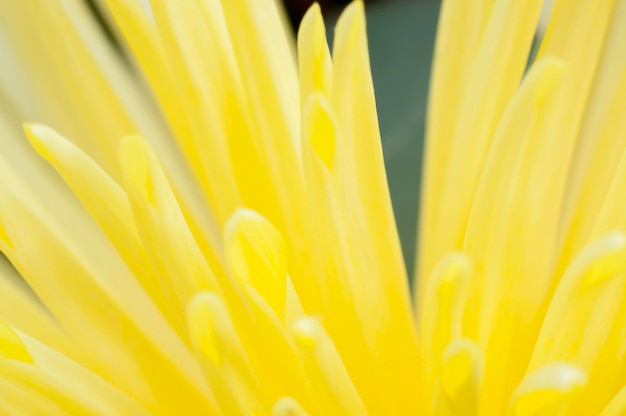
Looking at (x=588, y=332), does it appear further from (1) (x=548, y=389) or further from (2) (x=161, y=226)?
(2) (x=161, y=226)

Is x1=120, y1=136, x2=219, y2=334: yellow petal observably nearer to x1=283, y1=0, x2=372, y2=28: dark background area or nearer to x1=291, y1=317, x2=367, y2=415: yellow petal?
x1=291, y1=317, x2=367, y2=415: yellow petal

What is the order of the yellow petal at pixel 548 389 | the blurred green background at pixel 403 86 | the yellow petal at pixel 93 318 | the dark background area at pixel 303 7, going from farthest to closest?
the dark background area at pixel 303 7 < the blurred green background at pixel 403 86 < the yellow petal at pixel 93 318 < the yellow petal at pixel 548 389

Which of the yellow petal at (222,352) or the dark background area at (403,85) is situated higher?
the dark background area at (403,85)

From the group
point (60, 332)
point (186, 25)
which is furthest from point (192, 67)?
point (60, 332)

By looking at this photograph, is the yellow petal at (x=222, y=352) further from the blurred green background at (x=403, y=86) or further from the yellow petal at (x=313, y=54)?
the blurred green background at (x=403, y=86)

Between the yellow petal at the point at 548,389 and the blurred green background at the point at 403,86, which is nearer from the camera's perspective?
the yellow petal at the point at 548,389

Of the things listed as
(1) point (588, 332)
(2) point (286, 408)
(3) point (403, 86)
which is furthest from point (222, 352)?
(3) point (403, 86)

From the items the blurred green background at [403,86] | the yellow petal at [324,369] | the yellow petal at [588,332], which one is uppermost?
the blurred green background at [403,86]

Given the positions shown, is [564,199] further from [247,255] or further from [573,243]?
[247,255]

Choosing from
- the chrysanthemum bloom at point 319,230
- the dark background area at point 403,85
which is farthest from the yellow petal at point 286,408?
the dark background area at point 403,85
